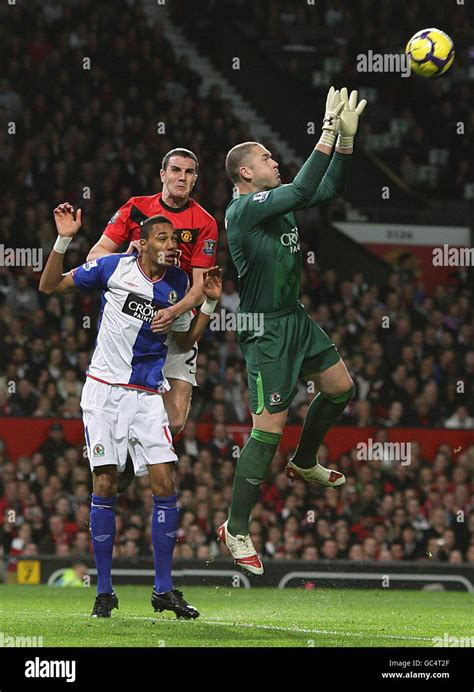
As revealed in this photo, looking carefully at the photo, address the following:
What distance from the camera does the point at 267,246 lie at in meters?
9.28

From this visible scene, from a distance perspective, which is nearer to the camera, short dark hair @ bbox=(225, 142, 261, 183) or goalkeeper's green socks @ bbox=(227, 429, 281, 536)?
goalkeeper's green socks @ bbox=(227, 429, 281, 536)

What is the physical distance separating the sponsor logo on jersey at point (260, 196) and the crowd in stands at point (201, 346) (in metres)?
6.34

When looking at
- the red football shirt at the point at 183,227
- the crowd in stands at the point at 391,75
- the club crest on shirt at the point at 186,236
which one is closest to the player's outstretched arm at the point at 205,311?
the red football shirt at the point at 183,227

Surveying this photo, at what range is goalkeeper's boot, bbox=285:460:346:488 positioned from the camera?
32.5 ft

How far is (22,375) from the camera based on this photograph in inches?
639

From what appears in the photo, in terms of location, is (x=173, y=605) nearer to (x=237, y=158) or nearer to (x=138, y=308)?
(x=138, y=308)

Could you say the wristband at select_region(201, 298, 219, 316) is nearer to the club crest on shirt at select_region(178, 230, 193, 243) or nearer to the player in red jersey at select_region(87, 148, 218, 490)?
the player in red jersey at select_region(87, 148, 218, 490)

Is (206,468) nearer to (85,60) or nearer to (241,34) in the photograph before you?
(85,60)

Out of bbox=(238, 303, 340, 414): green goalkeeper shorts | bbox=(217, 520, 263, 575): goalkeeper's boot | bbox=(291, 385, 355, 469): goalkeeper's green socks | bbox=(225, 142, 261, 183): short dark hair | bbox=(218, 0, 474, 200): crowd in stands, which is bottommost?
bbox=(217, 520, 263, 575): goalkeeper's boot

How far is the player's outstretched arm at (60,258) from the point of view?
8.95 meters

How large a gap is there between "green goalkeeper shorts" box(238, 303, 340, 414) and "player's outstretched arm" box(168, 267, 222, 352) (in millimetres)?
302

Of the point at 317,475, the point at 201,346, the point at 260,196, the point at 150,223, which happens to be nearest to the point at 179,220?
the point at 150,223

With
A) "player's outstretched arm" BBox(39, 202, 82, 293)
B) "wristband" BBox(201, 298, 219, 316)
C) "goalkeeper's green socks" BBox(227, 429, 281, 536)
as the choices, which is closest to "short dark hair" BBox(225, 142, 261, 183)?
"wristband" BBox(201, 298, 219, 316)
